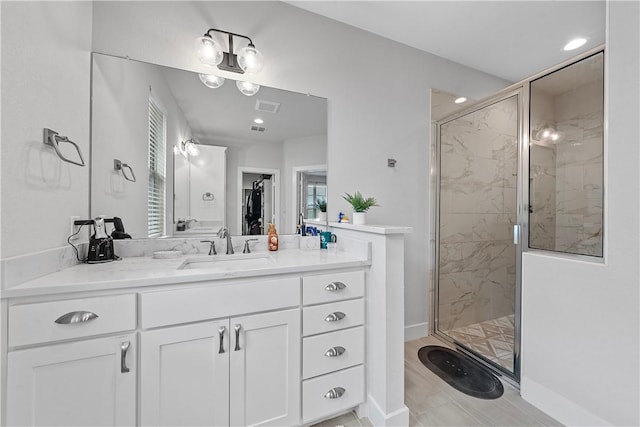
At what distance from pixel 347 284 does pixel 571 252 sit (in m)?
1.35

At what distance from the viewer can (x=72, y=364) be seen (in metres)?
0.91

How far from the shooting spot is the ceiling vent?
1818mm

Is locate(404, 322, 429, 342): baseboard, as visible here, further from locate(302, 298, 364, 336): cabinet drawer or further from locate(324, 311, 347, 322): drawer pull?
locate(324, 311, 347, 322): drawer pull

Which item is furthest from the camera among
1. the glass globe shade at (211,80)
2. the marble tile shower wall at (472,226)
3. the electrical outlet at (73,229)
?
the marble tile shower wall at (472,226)

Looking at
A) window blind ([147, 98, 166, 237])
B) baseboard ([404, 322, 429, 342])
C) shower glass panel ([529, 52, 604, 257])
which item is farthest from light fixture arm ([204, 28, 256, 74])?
baseboard ([404, 322, 429, 342])

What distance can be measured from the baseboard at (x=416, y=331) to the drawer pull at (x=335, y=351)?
123 centimetres

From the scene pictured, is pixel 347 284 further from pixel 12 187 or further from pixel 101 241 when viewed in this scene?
pixel 12 187

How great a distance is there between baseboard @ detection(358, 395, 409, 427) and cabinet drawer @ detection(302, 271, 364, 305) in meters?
0.63

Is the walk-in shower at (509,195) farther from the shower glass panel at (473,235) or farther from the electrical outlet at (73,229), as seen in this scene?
the electrical outlet at (73,229)

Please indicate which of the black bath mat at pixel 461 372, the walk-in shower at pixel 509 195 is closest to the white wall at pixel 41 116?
the black bath mat at pixel 461 372

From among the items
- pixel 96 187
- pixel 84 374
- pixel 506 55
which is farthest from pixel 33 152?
pixel 506 55

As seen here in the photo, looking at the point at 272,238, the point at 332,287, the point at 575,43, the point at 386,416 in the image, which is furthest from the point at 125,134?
the point at 575,43

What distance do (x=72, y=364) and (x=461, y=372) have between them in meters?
2.32

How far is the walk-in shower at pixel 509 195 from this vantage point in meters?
1.55
